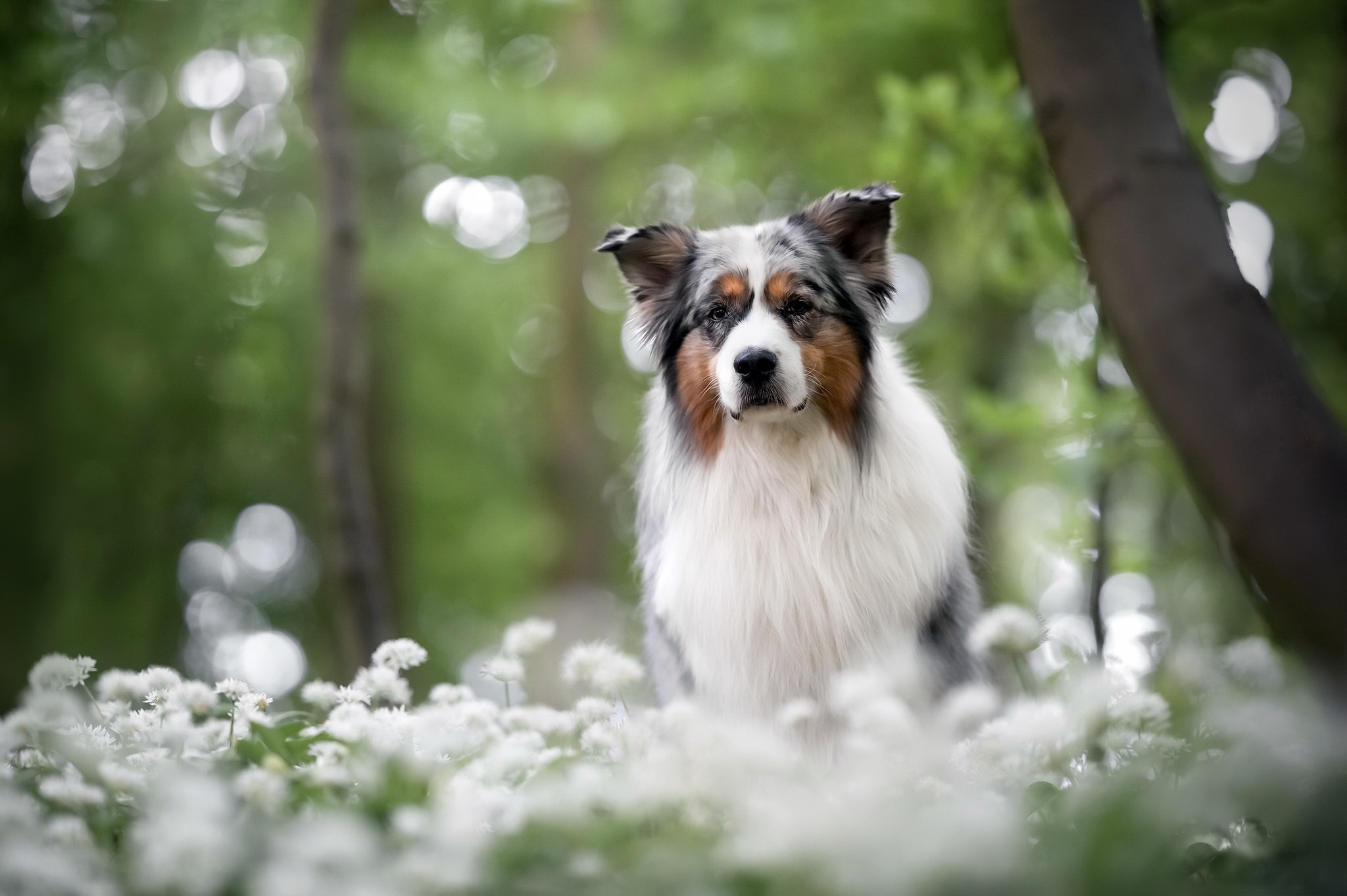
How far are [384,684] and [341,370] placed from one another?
3706 mm

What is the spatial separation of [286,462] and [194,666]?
147 inches

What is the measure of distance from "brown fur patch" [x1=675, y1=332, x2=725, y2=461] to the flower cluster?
169 centimetres

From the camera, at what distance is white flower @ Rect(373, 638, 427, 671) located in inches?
131

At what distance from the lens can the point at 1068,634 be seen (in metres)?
4.34

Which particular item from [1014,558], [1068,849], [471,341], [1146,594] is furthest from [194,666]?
[1068,849]

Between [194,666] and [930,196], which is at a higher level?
Result: [930,196]

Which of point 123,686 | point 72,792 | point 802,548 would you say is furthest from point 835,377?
point 72,792

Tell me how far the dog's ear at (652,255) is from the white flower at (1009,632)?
2.83 m

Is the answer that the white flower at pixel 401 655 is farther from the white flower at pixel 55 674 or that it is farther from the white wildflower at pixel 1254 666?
the white wildflower at pixel 1254 666

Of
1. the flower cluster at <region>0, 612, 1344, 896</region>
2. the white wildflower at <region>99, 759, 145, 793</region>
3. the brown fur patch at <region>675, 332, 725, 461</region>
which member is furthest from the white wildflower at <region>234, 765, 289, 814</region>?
the brown fur patch at <region>675, 332, 725, 461</region>

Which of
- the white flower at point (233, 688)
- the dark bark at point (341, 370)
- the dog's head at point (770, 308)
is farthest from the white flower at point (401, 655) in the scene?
the dark bark at point (341, 370)

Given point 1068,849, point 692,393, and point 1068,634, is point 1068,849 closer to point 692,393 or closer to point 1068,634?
point 1068,634

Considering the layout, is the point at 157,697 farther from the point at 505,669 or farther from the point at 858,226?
the point at 858,226

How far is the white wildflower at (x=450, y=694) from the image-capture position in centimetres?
342
